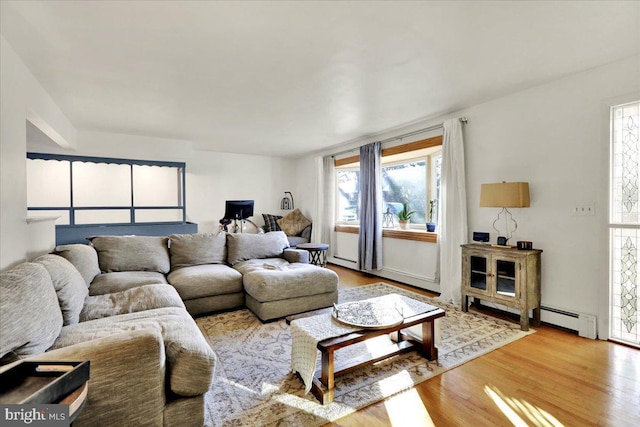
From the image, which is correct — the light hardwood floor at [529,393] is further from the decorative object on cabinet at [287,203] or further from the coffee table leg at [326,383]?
the decorative object on cabinet at [287,203]

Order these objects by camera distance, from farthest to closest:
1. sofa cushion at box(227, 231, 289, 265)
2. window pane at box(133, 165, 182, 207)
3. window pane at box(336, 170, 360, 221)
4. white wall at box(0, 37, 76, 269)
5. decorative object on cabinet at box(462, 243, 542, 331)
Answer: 1. window pane at box(336, 170, 360, 221)
2. window pane at box(133, 165, 182, 207)
3. sofa cushion at box(227, 231, 289, 265)
4. decorative object on cabinet at box(462, 243, 542, 331)
5. white wall at box(0, 37, 76, 269)

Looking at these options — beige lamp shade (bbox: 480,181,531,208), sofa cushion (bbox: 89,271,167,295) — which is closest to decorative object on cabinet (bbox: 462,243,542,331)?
beige lamp shade (bbox: 480,181,531,208)

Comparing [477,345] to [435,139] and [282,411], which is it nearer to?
Answer: [282,411]

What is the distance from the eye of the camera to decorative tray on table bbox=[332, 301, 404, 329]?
2.00 m

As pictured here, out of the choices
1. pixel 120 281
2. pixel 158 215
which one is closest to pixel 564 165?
pixel 120 281

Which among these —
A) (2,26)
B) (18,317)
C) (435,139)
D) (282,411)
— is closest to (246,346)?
(282,411)

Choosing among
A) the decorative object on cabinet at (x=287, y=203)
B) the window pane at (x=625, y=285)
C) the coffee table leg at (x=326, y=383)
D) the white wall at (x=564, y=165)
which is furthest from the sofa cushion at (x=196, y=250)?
the window pane at (x=625, y=285)

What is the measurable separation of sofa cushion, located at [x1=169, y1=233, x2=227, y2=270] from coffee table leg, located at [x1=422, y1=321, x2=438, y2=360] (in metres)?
2.65

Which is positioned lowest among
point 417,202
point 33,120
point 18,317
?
point 18,317

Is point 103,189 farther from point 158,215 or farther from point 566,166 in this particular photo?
point 566,166

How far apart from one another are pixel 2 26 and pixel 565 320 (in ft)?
16.8

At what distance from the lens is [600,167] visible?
269cm

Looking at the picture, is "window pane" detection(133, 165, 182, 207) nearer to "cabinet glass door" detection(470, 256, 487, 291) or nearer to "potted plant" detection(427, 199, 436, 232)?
"potted plant" detection(427, 199, 436, 232)

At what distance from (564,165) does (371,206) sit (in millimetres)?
2608
